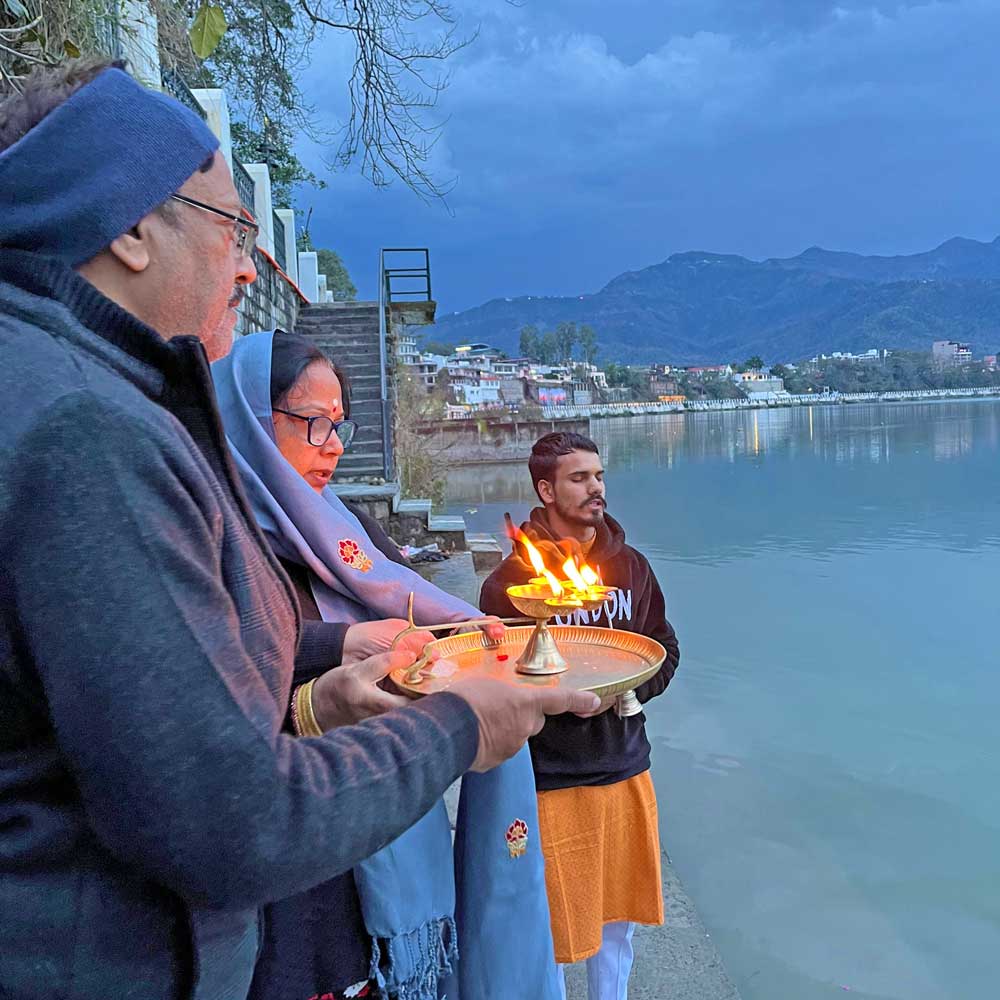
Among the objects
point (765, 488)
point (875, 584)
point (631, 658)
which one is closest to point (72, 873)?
point (631, 658)

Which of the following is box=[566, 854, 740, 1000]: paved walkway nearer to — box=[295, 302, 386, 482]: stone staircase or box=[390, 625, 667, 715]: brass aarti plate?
box=[390, 625, 667, 715]: brass aarti plate

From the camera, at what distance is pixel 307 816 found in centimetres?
78

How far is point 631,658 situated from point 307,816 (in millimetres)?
909

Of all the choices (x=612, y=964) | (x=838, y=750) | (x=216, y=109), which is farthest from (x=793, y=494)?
(x=612, y=964)

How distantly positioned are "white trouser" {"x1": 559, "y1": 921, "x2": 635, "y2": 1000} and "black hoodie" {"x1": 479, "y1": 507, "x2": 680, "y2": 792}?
1.46ft

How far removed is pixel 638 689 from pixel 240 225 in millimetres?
1583

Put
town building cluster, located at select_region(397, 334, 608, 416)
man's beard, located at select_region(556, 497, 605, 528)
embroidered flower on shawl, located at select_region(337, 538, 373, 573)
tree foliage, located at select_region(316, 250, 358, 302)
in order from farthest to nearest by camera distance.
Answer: town building cluster, located at select_region(397, 334, 608, 416), tree foliage, located at select_region(316, 250, 358, 302), man's beard, located at select_region(556, 497, 605, 528), embroidered flower on shawl, located at select_region(337, 538, 373, 573)

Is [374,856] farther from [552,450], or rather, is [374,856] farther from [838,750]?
[838,750]

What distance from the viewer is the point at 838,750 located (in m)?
6.48

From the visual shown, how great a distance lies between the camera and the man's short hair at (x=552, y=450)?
8.56 feet

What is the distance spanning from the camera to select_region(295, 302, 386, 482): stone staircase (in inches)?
432

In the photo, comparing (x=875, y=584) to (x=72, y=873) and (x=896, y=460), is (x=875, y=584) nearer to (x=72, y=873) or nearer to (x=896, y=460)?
(x=72, y=873)

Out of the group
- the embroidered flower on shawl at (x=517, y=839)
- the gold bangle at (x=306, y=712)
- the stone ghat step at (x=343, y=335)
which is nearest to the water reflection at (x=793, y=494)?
the stone ghat step at (x=343, y=335)

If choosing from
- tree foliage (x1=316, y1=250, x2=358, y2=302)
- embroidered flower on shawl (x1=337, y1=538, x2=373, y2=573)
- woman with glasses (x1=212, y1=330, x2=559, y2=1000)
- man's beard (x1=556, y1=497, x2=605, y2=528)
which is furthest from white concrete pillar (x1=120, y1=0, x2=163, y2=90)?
tree foliage (x1=316, y1=250, x2=358, y2=302)
